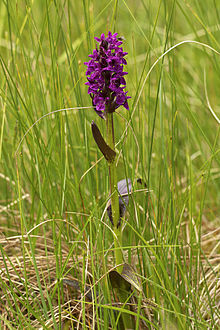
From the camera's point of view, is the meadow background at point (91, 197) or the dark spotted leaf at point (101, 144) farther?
the meadow background at point (91, 197)

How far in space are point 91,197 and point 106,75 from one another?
0.50 m

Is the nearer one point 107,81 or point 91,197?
point 107,81

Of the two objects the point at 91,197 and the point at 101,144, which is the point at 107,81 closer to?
the point at 101,144

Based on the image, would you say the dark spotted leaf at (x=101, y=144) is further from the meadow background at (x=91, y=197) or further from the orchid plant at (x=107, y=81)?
the meadow background at (x=91, y=197)

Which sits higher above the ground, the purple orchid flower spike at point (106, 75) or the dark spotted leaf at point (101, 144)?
the purple orchid flower spike at point (106, 75)

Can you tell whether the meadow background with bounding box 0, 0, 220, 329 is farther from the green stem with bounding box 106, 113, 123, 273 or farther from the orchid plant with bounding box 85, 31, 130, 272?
the orchid plant with bounding box 85, 31, 130, 272

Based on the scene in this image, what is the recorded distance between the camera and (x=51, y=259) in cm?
162

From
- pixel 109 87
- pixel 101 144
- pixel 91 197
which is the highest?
pixel 109 87

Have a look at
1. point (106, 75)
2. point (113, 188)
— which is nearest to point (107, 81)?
point (106, 75)

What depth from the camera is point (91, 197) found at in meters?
1.54

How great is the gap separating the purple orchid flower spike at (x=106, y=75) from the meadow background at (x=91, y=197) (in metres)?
0.16

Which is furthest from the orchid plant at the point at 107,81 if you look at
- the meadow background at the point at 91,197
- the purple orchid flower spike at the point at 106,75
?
the meadow background at the point at 91,197

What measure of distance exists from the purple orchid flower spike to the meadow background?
160 mm

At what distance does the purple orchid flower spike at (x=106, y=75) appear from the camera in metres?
1.17
